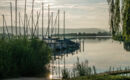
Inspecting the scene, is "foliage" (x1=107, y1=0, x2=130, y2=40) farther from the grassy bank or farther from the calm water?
the grassy bank

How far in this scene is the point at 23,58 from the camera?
11.8 metres

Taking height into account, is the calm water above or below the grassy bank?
below

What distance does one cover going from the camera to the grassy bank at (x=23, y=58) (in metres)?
11.0

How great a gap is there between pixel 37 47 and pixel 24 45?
34.8 inches

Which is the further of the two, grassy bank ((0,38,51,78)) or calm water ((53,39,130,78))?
calm water ((53,39,130,78))

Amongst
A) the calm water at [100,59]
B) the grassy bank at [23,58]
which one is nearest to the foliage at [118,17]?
the calm water at [100,59]

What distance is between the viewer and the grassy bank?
11016 millimetres

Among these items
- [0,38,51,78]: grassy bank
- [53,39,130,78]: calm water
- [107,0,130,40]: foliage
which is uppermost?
[107,0,130,40]: foliage

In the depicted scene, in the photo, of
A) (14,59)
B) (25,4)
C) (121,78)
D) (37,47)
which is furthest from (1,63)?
(25,4)

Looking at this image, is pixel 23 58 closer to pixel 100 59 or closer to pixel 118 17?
pixel 118 17

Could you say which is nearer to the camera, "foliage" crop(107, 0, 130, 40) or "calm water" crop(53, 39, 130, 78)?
"foliage" crop(107, 0, 130, 40)

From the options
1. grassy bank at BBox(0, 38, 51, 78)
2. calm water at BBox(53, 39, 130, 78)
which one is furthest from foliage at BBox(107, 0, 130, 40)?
grassy bank at BBox(0, 38, 51, 78)

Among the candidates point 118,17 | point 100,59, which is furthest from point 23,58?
point 100,59

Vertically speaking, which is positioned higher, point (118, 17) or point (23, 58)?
point (118, 17)
